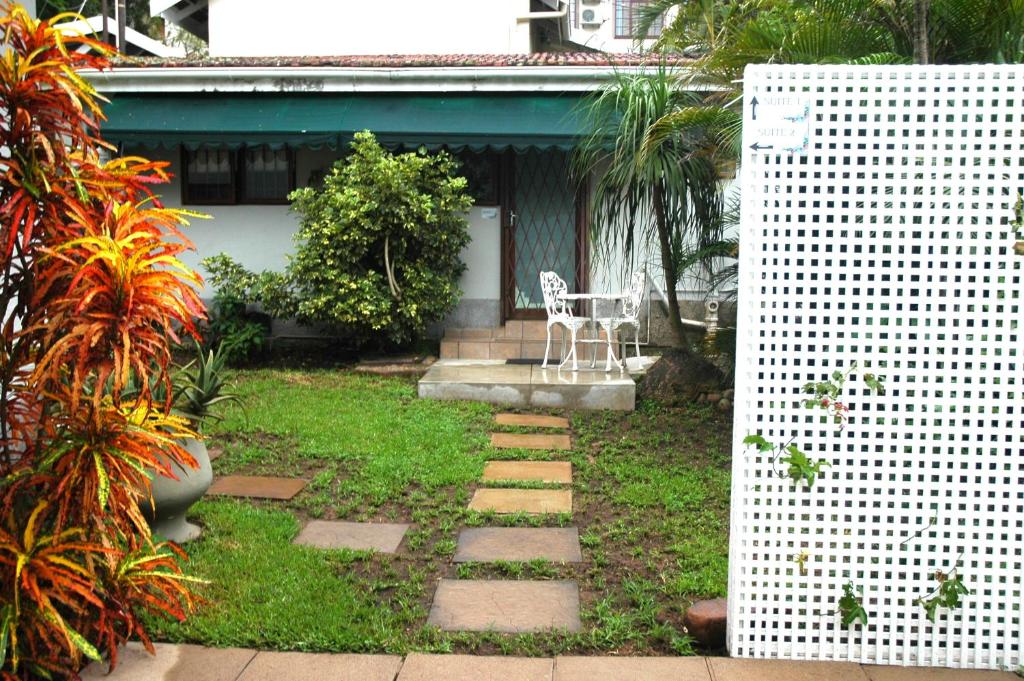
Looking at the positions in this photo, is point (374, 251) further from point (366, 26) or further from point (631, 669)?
point (631, 669)

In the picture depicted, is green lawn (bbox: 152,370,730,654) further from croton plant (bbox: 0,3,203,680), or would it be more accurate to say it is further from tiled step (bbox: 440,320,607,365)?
tiled step (bbox: 440,320,607,365)

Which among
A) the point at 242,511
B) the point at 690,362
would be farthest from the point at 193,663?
the point at 690,362

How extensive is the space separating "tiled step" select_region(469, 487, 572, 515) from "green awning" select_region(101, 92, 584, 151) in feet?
16.8

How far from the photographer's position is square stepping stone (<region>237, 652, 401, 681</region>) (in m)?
3.62

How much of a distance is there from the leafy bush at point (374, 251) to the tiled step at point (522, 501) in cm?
410

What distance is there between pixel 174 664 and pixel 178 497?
1204mm

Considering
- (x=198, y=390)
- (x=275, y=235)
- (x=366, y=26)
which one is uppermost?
(x=366, y=26)

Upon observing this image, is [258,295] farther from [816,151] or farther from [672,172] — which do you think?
[816,151]

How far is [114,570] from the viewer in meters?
3.51

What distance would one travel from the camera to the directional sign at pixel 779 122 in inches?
143

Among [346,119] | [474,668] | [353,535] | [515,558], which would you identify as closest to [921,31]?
[515,558]

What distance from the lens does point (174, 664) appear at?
369 cm

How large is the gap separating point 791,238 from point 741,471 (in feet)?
3.07

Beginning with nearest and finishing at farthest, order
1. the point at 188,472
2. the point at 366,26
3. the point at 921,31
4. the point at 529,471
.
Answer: the point at 188,472, the point at 921,31, the point at 529,471, the point at 366,26
